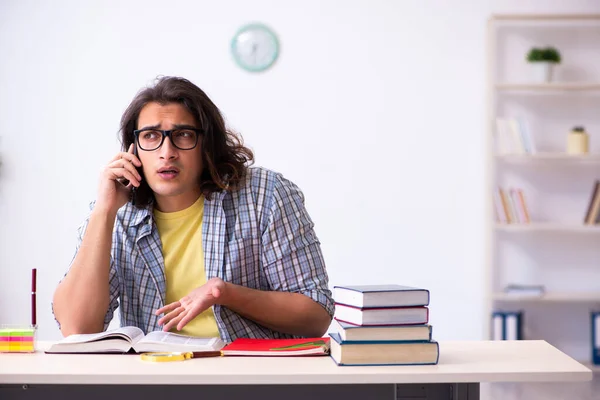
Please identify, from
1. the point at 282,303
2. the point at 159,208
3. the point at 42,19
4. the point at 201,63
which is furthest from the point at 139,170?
the point at 42,19

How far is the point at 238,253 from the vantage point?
2.00 m

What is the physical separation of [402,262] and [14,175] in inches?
89.6

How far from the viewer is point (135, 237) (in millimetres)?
2043

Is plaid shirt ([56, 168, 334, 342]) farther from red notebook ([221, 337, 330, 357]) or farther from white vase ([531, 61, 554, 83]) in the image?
white vase ([531, 61, 554, 83])

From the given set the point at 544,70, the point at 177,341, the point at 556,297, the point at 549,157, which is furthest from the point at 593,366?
the point at 177,341

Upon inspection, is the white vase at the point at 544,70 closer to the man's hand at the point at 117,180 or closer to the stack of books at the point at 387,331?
the man's hand at the point at 117,180

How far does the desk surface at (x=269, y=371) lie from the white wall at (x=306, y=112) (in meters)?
2.89

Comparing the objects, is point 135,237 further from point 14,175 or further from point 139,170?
point 14,175

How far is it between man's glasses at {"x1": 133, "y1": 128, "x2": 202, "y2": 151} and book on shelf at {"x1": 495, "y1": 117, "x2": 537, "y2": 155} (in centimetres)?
259

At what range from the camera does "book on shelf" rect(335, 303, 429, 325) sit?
144 cm

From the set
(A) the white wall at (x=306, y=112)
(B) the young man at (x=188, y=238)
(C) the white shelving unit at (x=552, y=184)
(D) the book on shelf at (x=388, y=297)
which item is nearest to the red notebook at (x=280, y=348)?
(D) the book on shelf at (x=388, y=297)

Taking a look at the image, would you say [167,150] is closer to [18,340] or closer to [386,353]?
[18,340]

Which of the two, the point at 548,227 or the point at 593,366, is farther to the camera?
the point at 593,366

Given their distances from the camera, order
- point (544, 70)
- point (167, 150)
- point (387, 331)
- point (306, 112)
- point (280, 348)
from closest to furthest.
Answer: point (387, 331), point (280, 348), point (167, 150), point (544, 70), point (306, 112)
